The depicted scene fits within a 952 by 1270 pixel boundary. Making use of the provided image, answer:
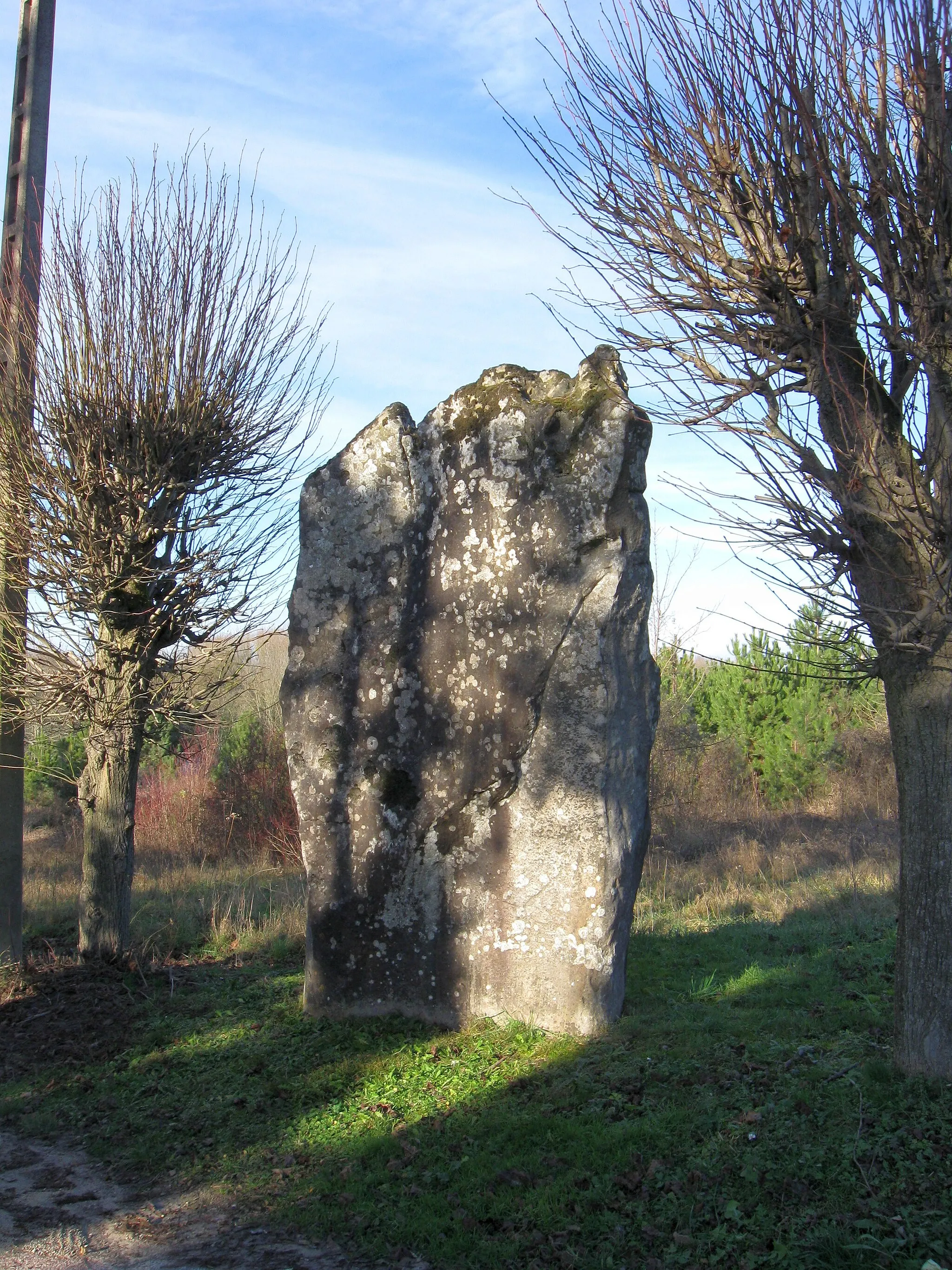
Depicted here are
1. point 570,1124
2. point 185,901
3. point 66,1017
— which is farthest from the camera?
point 185,901

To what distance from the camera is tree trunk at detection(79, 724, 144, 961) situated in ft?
24.3

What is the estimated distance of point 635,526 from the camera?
19.2 ft

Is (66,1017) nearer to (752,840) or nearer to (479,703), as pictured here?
(479,703)

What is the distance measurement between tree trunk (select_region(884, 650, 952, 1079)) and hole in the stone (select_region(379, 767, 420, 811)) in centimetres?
269

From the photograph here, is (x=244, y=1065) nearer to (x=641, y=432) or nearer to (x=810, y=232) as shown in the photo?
(x=641, y=432)

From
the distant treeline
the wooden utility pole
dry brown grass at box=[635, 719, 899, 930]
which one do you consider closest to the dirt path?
the wooden utility pole

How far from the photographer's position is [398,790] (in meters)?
6.07

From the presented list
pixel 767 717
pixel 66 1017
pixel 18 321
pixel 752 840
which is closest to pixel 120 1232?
pixel 66 1017

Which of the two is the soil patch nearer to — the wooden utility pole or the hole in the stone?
the wooden utility pole

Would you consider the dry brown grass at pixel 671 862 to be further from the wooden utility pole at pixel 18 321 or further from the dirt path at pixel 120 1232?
the dirt path at pixel 120 1232

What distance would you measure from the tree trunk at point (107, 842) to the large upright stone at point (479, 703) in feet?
6.07

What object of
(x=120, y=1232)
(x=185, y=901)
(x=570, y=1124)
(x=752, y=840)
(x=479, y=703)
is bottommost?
(x=120, y=1232)

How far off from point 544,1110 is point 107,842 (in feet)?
13.2

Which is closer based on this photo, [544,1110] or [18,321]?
[544,1110]
